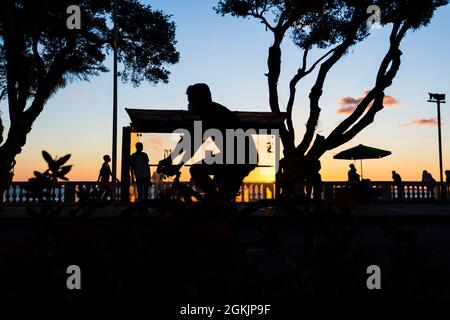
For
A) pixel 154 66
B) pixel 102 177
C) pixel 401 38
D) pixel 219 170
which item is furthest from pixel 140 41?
pixel 219 170

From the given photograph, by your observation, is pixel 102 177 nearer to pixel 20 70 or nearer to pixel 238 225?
pixel 20 70

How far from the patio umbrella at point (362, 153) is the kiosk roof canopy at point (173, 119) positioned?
10369mm

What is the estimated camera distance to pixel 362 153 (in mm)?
25484

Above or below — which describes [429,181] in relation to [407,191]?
above

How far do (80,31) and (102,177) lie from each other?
682cm

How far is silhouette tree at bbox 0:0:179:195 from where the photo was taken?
1583 centimetres

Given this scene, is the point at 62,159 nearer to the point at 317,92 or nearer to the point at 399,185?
the point at 317,92

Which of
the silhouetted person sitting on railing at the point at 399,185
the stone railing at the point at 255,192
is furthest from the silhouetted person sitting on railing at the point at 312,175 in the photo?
the silhouetted person sitting on railing at the point at 399,185

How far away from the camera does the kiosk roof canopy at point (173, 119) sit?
590 inches

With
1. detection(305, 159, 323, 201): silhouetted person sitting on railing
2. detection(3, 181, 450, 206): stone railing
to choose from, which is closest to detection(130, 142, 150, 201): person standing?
detection(3, 181, 450, 206): stone railing

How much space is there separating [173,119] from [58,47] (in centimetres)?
946

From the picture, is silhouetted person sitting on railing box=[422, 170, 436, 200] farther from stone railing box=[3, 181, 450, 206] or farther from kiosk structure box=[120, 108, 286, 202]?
kiosk structure box=[120, 108, 286, 202]

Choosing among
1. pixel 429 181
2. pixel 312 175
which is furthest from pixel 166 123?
pixel 429 181

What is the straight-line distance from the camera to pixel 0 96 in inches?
869
